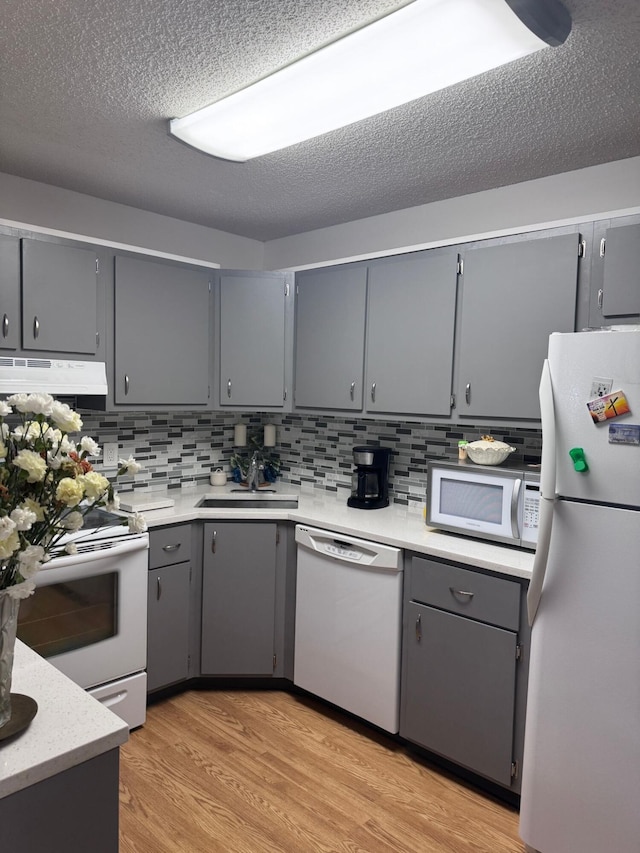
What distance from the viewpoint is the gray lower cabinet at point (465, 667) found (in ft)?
7.35

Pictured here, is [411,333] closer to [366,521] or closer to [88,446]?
[366,521]

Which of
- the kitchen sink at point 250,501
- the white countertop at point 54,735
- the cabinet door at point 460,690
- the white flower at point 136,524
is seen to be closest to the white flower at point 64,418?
the white flower at point 136,524

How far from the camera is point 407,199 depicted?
10.2 feet

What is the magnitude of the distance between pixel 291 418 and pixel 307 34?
2.40m

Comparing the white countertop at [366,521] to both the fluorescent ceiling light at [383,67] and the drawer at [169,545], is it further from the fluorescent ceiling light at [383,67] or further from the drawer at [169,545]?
the fluorescent ceiling light at [383,67]

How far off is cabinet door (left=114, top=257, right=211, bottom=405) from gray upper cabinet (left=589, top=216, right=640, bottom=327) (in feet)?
6.31

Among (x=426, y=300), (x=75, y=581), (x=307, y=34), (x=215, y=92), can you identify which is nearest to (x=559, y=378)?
(x=426, y=300)

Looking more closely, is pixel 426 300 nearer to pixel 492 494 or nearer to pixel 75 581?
pixel 492 494

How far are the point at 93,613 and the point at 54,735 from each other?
5.19 feet

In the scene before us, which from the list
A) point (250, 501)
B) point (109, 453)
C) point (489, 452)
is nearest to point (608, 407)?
point (489, 452)

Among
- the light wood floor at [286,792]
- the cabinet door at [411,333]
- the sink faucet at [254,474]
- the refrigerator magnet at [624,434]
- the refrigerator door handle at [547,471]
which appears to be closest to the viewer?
the refrigerator magnet at [624,434]

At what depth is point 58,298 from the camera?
272cm

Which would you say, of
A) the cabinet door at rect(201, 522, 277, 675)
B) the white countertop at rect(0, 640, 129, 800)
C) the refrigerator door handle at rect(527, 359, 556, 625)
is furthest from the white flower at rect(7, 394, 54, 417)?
the cabinet door at rect(201, 522, 277, 675)

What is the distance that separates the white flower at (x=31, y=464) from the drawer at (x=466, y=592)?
1760 mm
